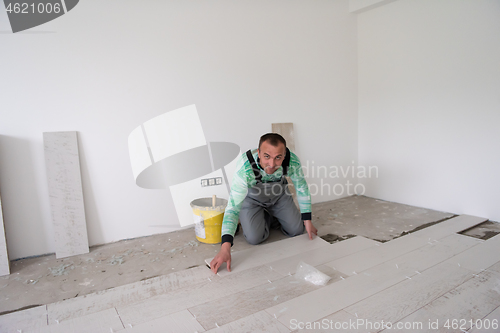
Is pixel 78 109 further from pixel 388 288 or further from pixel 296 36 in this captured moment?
pixel 388 288

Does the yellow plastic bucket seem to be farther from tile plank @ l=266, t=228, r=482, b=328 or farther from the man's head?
tile plank @ l=266, t=228, r=482, b=328

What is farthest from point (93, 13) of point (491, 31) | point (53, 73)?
point (491, 31)

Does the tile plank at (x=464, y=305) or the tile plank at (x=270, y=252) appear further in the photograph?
the tile plank at (x=270, y=252)

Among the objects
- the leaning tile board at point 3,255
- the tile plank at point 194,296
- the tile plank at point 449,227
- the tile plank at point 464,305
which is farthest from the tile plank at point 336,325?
the leaning tile board at point 3,255

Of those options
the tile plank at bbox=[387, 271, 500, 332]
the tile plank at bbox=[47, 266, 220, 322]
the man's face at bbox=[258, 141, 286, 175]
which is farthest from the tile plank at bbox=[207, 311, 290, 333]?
the man's face at bbox=[258, 141, 286, 175]

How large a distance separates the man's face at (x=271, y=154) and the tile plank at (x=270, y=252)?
2.26 ft

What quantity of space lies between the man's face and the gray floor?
86 cm

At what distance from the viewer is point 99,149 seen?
2775 millimetres

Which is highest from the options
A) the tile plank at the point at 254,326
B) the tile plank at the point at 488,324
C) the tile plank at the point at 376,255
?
the tile plank at the point at 254,326

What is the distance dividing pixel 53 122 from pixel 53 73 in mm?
405

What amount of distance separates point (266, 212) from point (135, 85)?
5.61 feet

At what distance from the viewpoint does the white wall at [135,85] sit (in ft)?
8.25

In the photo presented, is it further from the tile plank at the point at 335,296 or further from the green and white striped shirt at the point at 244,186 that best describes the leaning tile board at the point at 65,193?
the tile plank at the point at 335,296

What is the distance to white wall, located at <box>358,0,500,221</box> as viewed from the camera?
2971 millimetres
